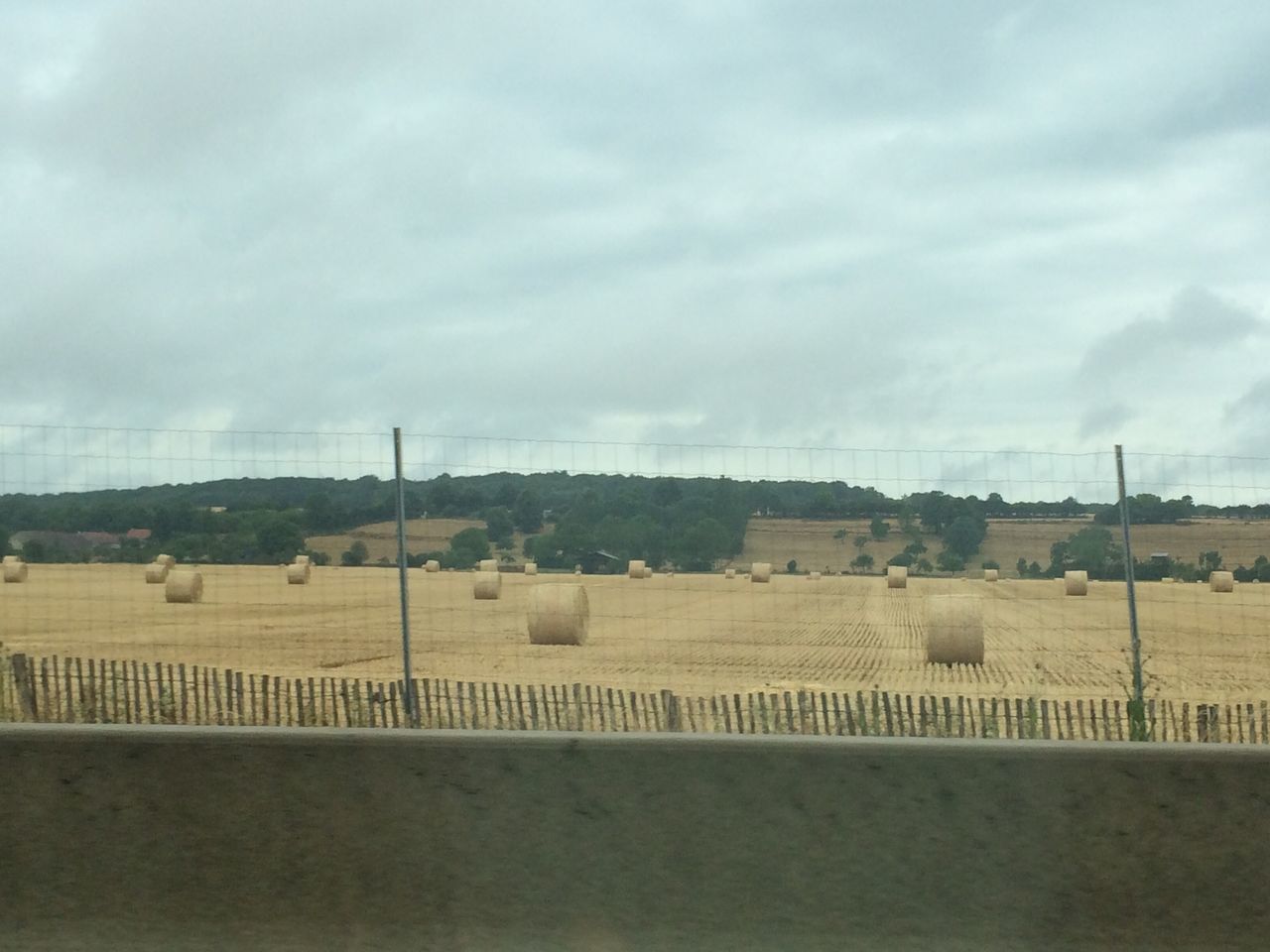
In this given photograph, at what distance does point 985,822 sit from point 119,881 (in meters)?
2.38

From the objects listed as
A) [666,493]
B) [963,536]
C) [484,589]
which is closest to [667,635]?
[484,589]

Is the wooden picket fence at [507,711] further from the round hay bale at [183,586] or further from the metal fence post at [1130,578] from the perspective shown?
the round hay bale at [183,586]

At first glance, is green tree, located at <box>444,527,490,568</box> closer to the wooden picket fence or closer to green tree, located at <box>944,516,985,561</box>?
the wooden picket fence

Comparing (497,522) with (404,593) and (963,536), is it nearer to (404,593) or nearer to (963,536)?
(404,593)

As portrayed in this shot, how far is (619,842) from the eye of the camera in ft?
13.0

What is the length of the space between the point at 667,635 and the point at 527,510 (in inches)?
750

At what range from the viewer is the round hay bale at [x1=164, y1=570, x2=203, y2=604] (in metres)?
34.8

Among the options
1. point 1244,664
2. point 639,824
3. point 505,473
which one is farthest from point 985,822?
point 1244,664

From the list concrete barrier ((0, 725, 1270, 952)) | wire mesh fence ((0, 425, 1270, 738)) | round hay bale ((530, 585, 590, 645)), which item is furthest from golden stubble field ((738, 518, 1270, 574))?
round hay bale ((530, 585, 590, 645))

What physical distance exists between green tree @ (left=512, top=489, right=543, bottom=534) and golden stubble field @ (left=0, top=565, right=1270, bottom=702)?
2644mm

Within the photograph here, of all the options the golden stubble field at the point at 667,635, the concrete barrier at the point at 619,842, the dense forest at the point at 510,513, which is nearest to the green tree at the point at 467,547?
the dense forest at the point at 510,513

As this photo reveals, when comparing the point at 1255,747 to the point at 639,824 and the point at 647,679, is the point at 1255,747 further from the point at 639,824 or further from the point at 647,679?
the point at 647,679

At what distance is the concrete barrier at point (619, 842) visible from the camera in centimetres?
382

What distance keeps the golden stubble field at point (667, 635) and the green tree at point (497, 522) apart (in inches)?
99.3
